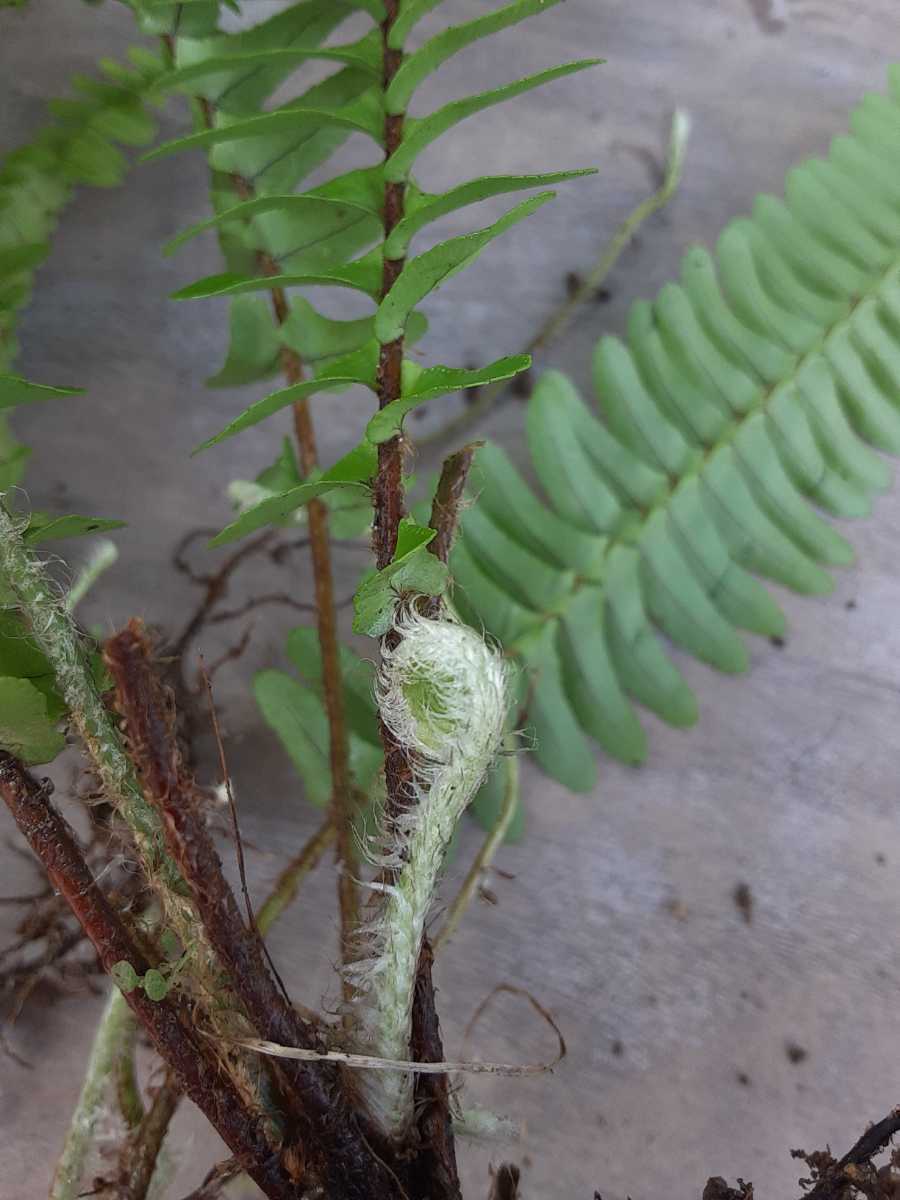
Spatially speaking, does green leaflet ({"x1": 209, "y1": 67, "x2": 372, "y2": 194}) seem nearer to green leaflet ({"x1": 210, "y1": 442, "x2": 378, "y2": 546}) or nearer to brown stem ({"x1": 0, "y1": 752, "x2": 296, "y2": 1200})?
green leaflet ({"x1": 210, "y1": 442, "x2": 378, "y2": 546})


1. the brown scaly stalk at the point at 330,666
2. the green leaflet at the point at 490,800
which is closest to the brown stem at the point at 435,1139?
the brown scaly stalk at the point at 330,666

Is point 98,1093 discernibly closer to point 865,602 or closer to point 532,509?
point 532,509

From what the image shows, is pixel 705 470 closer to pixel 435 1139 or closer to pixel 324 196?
pixel 324 196

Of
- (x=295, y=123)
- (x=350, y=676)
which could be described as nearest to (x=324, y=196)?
(x=295, y=123)

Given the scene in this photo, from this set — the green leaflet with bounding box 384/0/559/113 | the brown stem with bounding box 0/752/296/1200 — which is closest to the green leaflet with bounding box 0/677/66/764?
the brown stem with bounding box 0/752/296/1200

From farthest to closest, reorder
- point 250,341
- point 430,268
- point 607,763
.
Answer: point 607,763 < point 250,341 < point 430,268

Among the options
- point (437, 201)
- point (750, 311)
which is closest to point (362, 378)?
point (437, 201)
